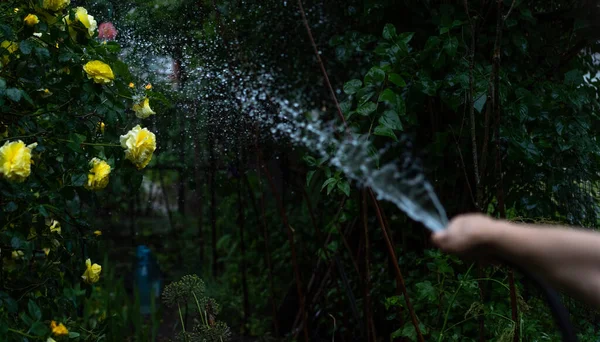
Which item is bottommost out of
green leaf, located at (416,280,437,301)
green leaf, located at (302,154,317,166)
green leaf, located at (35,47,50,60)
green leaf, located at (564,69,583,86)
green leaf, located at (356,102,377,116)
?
green leaf, located at (416,280,437,301)

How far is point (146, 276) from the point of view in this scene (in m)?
3.21

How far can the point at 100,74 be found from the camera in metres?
1.47

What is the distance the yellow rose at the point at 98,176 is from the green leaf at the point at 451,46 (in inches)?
38.9

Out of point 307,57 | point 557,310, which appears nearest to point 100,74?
point 557,310

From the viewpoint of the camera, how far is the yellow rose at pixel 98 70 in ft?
4.81

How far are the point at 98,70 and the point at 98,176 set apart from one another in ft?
0.76

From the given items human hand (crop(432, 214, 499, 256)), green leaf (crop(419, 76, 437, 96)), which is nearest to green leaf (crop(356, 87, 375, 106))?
green leaf (crop(419, 76, 437, 96))

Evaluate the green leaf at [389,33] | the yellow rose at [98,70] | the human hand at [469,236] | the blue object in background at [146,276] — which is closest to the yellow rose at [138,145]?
the yellow rose at [98,70]

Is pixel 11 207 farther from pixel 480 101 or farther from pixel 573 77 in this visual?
pixel 573 77

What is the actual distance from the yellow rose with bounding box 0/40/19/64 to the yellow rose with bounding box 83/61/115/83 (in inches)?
7.1

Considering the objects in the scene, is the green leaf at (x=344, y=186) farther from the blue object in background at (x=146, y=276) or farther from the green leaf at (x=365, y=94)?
the blue object in background at (x=146, y=276)

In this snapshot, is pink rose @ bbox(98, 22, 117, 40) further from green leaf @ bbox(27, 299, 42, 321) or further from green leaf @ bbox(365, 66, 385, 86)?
green leaf @ bbox(27, 299, 42, 321)

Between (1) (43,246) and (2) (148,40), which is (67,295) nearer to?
(1) (43,246)

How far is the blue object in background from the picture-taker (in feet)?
10.2
